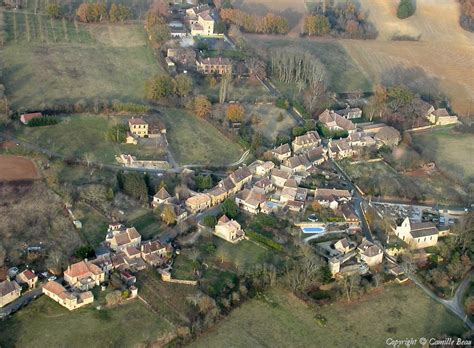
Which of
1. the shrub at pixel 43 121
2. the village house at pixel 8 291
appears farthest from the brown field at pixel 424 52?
the village house at pixel 8 291

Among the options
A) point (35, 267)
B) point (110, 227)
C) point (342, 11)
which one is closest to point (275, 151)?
point (110, 227)

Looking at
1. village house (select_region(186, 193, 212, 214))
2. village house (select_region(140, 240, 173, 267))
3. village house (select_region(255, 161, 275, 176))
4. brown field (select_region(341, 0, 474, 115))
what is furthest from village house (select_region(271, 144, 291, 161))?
brown field (select_region(341, 0, 474, 115))

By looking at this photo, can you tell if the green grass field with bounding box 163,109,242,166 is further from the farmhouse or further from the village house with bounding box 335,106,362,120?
the village house with bounding box 335,106,362,120

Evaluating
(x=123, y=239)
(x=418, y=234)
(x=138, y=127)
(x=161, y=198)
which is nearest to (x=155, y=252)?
(x=123, y=239)

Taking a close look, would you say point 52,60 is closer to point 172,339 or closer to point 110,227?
point 110,227

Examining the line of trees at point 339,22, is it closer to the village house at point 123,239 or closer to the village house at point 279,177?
the village house at point 279,177

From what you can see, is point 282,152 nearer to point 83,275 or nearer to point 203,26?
point 83,275
